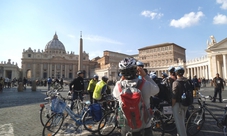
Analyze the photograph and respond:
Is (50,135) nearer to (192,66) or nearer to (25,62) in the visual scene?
(192,66)

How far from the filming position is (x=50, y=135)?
3.68 metres

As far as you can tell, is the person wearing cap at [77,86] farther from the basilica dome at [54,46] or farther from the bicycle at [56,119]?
the basilica dome at [54,46]

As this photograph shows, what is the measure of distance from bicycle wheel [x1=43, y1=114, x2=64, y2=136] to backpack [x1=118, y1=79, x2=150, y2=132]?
2713 mm

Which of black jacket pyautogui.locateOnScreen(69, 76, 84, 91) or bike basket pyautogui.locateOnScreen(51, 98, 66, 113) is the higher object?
black jacket pyautogui.locateOnScreen(69, 76, 84, 91)

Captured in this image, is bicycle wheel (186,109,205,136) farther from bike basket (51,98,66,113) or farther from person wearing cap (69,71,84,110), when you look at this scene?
Answer: person wearing cap (69,71,84,110)

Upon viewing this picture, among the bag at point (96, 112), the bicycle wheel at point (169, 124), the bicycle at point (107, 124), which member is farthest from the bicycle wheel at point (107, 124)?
the bicycle wheel at point (169, 124)

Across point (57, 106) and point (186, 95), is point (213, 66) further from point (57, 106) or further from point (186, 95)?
point (57, 106)

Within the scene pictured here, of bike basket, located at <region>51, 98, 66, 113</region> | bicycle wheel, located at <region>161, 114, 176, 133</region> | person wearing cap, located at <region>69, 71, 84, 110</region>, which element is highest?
person wearing cap, located at <region>69, 71, 84, 110</region>

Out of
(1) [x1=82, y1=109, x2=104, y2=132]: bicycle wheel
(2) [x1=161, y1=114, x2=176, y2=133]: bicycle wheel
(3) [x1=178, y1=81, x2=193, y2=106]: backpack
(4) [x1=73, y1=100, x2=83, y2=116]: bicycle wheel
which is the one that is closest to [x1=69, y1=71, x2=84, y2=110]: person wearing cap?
(4) [x1=73, y1=100, x2=83, y2=116]: bicycle wheel

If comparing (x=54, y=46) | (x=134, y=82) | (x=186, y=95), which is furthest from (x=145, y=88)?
(x=54, y=46)

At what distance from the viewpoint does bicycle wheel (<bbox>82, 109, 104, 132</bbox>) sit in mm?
4074

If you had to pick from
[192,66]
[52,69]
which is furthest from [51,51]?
[192,66]

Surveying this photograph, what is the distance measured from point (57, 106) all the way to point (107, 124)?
1380mm

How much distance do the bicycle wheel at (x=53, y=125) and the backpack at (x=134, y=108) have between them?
2713 mm
